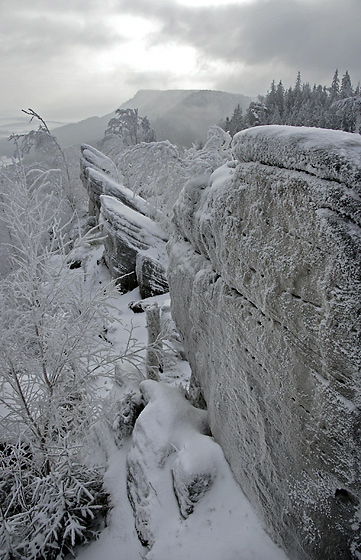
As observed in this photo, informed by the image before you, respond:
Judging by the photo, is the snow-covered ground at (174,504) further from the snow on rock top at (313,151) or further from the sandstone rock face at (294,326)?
the snow on rock top at (313,151)

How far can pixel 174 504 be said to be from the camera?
4.67 m

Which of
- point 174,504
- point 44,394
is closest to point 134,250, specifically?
point 44,394

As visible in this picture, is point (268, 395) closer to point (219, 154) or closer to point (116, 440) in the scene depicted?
point (116, 440)

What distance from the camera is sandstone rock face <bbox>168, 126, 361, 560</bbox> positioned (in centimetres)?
232

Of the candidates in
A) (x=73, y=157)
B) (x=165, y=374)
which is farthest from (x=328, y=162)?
(x=73, y=157)

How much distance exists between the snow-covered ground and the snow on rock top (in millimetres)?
3532

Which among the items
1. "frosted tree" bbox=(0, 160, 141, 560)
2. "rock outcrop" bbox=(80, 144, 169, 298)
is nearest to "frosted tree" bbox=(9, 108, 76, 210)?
"rock outcrop" bbox=(80, 144, 169, 298)

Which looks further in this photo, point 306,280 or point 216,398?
point 216,398

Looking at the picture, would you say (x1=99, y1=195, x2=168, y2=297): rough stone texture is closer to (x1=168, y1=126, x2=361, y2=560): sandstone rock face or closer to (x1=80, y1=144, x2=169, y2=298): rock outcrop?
(x1=80, y1=144, x2=169, y2=298): rock outcrop

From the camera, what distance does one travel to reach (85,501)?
552 cm

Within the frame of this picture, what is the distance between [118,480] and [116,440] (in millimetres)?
735

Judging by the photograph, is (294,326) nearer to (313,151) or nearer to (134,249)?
(313,151)

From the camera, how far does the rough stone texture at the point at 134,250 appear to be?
14266 mm

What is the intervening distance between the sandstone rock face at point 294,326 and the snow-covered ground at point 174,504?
294mm
